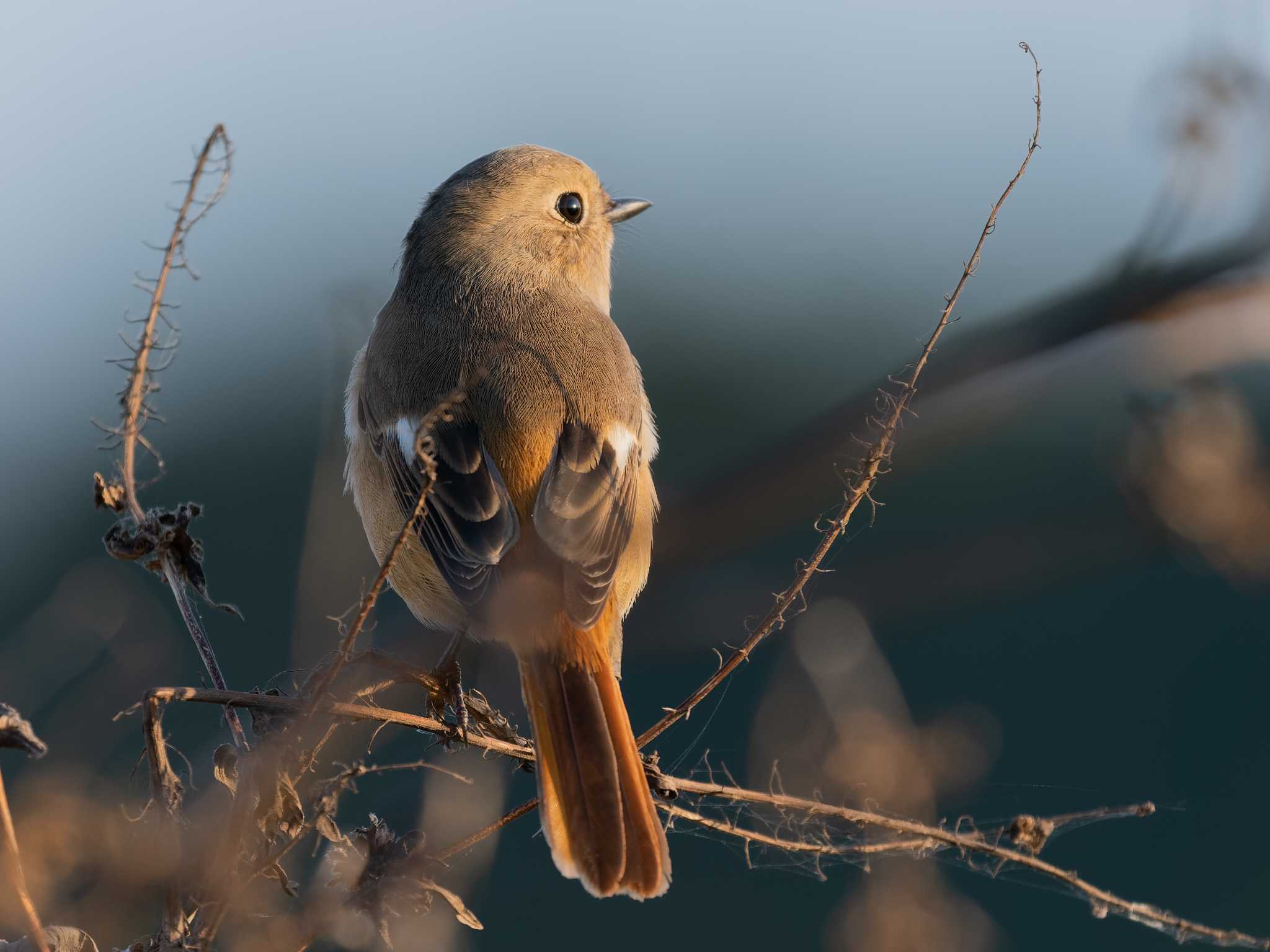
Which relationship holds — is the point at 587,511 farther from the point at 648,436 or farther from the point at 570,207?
the point at 570,207

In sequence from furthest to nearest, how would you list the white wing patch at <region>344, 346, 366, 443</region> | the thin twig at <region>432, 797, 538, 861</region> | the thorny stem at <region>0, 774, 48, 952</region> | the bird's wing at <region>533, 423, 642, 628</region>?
1. the white wing patch at <region>344, 346, 366, 443</region>
2. the bird's wing at <region>533, 423, 642, 628</region>
3. the thin twig at <region>432, 797, 538, 861</region>
4. the thorny stem at <region>0, 774, 48, 952</region>

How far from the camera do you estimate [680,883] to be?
17.0ft

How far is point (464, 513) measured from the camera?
3463 mm

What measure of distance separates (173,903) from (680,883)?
3.61 metres

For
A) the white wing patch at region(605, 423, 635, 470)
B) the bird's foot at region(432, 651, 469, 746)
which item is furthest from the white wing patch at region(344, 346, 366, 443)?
the bird's foot at region(432, 651, 469, 746)

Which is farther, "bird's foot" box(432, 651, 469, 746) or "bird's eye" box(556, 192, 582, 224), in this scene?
"bird's eye" box(556, 192, 582, 224)

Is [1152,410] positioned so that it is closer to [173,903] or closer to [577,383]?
[577,383]

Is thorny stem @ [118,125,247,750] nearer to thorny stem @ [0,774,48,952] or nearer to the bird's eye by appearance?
thorny stem @ [0,774,48,952]

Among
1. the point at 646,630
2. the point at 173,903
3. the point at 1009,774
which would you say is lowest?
the point at 1009,774

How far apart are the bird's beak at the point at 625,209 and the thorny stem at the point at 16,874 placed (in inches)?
144

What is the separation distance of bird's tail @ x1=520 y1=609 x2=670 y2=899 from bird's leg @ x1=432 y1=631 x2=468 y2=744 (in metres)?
0.19

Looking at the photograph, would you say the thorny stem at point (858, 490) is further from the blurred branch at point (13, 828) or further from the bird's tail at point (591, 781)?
the blurred branch at point (13, 828)

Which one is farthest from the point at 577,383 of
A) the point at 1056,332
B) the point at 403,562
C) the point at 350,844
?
the point at 350,844

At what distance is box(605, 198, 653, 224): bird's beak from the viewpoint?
5.06 m
